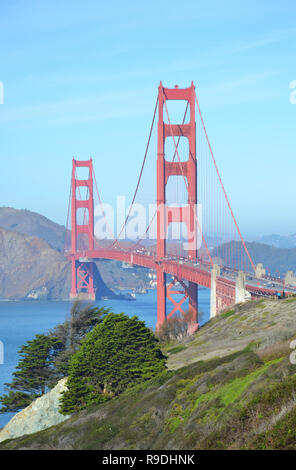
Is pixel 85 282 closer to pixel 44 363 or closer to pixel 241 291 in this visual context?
pixel 241 291

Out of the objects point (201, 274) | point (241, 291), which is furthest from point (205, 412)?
point (201, 274)

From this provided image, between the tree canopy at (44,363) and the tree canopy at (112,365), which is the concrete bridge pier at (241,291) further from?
the tree canopy at (112,365)

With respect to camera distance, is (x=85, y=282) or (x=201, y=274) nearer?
(x=201, y=274)

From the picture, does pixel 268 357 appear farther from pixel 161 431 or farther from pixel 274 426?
pixel 274 426

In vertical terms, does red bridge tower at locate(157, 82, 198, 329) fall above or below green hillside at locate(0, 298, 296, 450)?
above

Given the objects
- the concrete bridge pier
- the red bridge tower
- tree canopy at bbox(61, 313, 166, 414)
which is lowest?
tree canopy at bbox(61, 313, 166, 414)

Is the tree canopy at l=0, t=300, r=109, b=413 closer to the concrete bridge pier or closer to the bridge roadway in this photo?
the concrete bridge pier

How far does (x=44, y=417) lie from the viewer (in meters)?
26.5

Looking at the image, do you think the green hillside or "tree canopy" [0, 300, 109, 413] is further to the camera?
"tree canopy" [0, 300, 109, 413]

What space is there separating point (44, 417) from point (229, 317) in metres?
14.5

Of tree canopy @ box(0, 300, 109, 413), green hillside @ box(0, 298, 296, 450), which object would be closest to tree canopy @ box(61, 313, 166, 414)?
green hillside @ box(0, 298, 296, 450)
